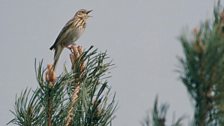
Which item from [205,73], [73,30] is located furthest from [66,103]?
[73,30]

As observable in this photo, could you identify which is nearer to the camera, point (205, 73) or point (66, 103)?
point (205, 73)

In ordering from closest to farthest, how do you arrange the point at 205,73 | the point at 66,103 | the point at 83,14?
the point at 205,73 < the point at 66,103 < the point at 83,14

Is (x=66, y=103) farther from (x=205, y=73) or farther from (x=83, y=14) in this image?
(x=83, y=14)

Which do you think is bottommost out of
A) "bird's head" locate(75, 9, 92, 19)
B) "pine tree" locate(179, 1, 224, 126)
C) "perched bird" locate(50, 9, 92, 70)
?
"pine tree" locate(179, 1, 224, 126)

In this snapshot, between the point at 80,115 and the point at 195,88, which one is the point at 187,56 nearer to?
the point at 195,88

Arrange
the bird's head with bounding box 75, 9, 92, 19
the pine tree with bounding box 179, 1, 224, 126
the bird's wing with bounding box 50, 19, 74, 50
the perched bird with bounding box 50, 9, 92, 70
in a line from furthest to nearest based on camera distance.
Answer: the bird's head with bounding box 75, 9, 92, 19 < the bird's wing with bounding box 50, 19, 74, 50 < the perched bird with bounding box 50, 9, 92, 70 < the pine tree with bounding box 179, 1, 224, 126

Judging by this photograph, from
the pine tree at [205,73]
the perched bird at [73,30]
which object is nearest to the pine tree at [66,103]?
the pine tree at [205,73]

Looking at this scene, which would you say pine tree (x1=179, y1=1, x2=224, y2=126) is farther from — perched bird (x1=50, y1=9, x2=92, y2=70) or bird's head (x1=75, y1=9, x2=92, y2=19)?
bird's head (x1=75, y1=9, x2=92, y2=19)

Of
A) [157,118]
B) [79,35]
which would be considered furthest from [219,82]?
[79,35]

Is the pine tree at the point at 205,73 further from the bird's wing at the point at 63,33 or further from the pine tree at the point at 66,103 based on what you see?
the bird's wing at the point at 63,33

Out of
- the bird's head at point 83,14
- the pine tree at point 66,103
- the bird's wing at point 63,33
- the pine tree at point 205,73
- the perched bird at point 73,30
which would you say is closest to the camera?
the pine tree at point 205,73

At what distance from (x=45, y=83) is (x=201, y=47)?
180 cm

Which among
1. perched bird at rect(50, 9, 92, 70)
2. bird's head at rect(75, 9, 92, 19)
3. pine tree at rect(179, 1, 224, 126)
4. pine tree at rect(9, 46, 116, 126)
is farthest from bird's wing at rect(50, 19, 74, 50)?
pine tree at rect(179, 1, 224, 126)

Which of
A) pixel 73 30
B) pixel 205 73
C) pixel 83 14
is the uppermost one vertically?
pixel 83 14
